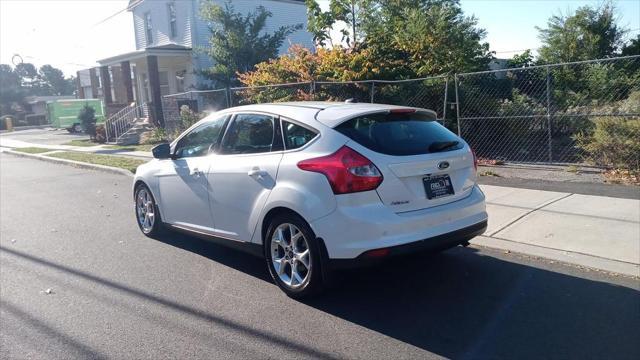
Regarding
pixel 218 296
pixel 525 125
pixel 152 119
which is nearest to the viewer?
pixel 218 296

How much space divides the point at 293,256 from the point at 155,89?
21538 mm

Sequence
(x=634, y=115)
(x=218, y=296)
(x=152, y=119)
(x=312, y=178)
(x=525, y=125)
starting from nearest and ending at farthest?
(x=312, y=178) < (x=218, y=296) < (x=634, y=115) < (x=525, y=125) < (x=152, y=119)

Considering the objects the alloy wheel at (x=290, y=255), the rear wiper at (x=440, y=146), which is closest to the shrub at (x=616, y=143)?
the rear wiper at (x=440, y=146)

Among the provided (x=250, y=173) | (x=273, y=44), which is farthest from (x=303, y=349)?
(x=273, y=44)

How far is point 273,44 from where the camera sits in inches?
914

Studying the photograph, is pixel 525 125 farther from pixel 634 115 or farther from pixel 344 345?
pixel 344 345

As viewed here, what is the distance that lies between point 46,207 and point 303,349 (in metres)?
7.51

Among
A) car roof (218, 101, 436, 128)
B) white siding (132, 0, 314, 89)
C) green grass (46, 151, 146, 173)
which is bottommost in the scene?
green grass (46, 151, 146, 173)

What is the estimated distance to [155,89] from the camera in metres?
24.6

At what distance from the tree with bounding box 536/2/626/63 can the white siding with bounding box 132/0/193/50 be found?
15.6 metres

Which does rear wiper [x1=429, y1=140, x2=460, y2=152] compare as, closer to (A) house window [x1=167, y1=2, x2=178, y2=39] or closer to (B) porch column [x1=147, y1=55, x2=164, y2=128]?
(B) porch column [x1=147, y1=55, x2=164, y2=128]

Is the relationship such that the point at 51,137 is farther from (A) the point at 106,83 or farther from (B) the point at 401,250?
(B) the point at 401,250

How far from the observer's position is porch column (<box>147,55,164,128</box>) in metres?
24.4

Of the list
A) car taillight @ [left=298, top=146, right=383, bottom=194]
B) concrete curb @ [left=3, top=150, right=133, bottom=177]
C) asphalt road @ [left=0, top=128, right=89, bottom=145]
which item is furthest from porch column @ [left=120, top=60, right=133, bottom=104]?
car taillight @ [left=298, top=146, right=383, bottom=194]
